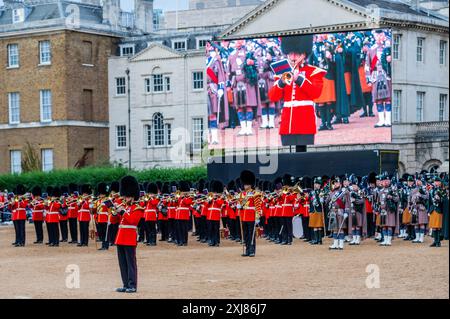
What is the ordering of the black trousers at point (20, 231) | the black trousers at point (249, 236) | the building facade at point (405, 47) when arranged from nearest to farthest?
the black trousers at point (249, 236), the black trousers at point (20, 231), the building facade at point (405, 47)

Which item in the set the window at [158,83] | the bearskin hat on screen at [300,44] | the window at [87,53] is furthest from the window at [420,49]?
the window at [87,53]

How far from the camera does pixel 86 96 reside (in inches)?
2491

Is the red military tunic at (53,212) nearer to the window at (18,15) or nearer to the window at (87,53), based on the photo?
the window at (87,53)

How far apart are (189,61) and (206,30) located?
3.31m

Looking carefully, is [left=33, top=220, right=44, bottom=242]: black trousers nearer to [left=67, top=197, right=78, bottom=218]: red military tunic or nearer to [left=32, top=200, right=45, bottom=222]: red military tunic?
[left=32, top=200, right=45, bottom=222]: red military tunic

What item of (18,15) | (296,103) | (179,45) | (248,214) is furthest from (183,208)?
(18,15)

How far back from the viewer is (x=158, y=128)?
206 ft

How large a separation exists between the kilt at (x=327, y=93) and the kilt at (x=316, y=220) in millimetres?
21061

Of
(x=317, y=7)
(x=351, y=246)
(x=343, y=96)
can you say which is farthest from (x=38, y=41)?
(x=351, y=246)

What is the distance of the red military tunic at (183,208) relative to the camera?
1166 inches

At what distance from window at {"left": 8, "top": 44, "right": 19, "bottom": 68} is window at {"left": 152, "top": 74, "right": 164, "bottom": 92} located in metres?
7.94

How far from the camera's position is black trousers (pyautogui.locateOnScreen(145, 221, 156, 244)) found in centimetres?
2998

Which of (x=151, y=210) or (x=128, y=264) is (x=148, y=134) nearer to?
(x=151, y=210)

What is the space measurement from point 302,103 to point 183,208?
20950 mm
